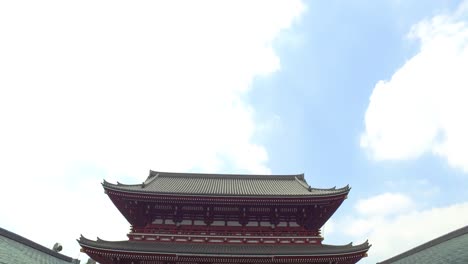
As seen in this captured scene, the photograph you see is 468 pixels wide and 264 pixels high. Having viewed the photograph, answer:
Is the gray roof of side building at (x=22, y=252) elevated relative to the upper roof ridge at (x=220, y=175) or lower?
lower

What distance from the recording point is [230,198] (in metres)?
18.0

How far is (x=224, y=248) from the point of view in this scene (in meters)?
17.2

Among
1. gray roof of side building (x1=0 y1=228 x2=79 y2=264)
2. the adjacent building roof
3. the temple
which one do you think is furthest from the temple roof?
the adjacent building roof

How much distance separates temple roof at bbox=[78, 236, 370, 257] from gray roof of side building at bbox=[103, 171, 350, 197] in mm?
3652

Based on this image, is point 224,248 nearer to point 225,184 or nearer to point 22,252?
point 225,184

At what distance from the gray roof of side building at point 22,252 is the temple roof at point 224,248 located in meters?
3.64

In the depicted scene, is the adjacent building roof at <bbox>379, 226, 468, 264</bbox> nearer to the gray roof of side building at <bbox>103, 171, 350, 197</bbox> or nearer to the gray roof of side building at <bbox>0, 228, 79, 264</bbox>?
the gray roof of side building at <bbox>103, 171, 350, 197</bbox>

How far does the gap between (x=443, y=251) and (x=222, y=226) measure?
1294 centimetres

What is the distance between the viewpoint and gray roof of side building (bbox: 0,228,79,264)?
15.9 metres

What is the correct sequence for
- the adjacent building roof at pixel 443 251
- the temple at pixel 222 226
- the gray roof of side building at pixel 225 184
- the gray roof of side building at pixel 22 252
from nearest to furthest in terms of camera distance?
the adjacent building roof at pixel 443 251 < the gray roof of side building at pixel 22 252 < the temple at pixel 222 226 < the gray roof of side building at pixel 225 184

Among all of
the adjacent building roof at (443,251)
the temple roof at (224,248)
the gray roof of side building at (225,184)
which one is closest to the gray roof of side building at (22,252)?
the temple roof at (224,248)

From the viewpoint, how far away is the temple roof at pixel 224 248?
16.0 metres

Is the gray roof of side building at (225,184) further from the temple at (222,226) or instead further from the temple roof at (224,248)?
the temple roof at (224,248)

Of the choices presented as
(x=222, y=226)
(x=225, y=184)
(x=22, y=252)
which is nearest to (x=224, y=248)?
(x=222, y=226)
